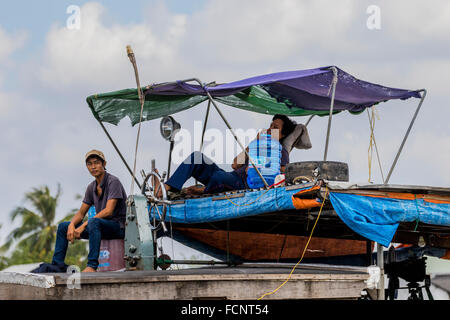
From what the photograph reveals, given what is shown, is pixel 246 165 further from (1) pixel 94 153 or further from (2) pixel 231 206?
(1) pixel 94 153

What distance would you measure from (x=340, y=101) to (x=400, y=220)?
3127mm

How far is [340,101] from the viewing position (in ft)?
32.8

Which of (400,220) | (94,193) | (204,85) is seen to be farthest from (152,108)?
(400,220)

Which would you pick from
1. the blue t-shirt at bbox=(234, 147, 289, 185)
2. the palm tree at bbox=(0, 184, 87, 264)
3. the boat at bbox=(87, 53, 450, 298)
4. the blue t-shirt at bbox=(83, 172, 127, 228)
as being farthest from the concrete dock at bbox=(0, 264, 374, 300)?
the palm tree at bbox=(0, 184, 87, 264)

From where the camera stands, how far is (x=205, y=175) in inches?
337

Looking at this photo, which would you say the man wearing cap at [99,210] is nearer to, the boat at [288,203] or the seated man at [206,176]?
the boat at [288,203]

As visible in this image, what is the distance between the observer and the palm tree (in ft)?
93.3

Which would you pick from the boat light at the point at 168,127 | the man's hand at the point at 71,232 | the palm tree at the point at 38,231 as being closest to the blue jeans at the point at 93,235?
the man's hand at the point at 71,232

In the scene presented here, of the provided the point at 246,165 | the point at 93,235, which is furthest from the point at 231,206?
the point at 93,235

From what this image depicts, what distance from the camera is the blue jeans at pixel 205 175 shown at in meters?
8.36

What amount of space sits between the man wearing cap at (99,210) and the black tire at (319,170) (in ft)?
6.54

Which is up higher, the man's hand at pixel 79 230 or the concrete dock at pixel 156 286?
the man's hand at pixel 79 230

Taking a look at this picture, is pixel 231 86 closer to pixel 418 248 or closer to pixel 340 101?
pixel 340 101

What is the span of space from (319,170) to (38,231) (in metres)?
24.7
